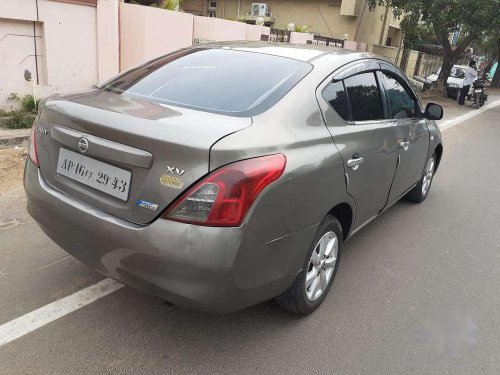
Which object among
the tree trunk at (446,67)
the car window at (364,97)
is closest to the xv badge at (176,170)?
the car window at (364,97)

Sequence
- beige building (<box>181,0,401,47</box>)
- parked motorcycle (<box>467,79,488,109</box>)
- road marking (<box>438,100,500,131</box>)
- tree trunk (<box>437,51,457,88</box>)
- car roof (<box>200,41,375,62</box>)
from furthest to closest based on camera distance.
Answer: beige building (<box>181,0,401,47</box>) → tree trunk (<box>437,51,457,88</box>) → parked motorcycle (<box>467,79,488,109</box>) → road marking (<box>438,100,500,131</box>) → car roof (<box>200,41,375,62</box>)

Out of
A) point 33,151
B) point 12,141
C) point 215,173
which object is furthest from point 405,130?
point 12,141

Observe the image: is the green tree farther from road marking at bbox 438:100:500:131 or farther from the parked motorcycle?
road marking at bbox 438:100:500:131

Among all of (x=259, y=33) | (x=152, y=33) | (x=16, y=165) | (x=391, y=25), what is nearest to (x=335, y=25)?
(x=391, y=25)

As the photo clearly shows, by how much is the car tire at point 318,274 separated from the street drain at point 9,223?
2.43 metres

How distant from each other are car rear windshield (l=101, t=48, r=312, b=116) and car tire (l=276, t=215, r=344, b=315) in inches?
34.2

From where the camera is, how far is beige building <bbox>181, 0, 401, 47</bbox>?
21.0m

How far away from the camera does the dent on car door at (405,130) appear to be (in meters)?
3.75

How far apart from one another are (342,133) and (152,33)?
282 inches

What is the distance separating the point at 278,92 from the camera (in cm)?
261

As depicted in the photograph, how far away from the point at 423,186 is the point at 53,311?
4.15m

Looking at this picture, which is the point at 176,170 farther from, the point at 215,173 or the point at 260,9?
the point at 260,9

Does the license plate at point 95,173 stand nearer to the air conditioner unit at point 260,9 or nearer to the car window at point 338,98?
the car window at point 338,98

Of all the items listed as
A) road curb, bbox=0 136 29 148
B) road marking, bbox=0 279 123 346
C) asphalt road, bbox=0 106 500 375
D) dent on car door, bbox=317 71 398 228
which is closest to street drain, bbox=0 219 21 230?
asphalt road, bbox=0 106 500 375
